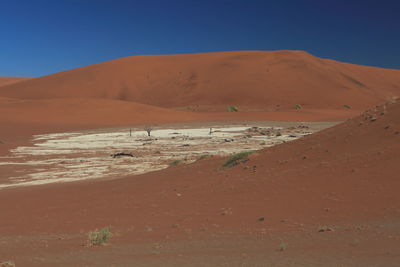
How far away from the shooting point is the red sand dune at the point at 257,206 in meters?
6.30

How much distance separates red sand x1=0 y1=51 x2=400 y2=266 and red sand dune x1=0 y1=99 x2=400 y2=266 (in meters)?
0.02

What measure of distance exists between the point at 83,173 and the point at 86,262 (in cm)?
1173

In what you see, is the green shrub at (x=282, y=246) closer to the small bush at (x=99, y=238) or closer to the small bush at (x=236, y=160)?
the small bush at (x=99, y=238)

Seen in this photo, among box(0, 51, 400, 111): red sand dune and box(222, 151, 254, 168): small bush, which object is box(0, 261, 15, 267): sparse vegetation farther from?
box(0, 51, 400, 111): red sand dune

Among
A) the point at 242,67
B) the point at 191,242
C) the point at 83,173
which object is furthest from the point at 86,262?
the point at 242,67

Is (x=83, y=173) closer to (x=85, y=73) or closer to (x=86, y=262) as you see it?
(x=86, y=262)

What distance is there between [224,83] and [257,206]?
68.6 metres

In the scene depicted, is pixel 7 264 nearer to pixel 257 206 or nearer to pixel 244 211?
pixel 244 211

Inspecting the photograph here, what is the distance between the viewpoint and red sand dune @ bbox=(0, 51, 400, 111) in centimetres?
6838

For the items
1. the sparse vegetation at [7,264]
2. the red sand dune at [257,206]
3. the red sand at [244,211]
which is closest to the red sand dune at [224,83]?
the red sand dune at [257,206]

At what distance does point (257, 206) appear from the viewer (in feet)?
28.6

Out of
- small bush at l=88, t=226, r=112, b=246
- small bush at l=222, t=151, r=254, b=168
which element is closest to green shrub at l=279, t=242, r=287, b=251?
small bush at l=88, t=226, r=112, b=246

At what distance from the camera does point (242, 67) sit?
276ft

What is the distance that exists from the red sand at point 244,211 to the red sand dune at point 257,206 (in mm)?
24
